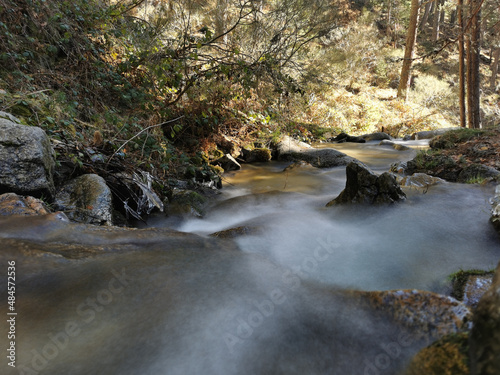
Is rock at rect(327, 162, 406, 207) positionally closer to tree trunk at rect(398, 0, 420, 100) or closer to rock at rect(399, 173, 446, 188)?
rock at rect(399, 173, 446, 188)

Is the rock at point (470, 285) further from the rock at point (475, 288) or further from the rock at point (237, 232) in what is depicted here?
the rock at point (237, 232)

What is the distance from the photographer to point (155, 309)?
6.15 ft

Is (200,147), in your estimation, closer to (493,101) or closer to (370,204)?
(370,204)

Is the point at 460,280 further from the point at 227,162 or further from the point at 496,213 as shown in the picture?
the point at 227,162

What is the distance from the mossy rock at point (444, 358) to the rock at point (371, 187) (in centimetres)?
285

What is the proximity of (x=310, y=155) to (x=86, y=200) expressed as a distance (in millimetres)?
6449

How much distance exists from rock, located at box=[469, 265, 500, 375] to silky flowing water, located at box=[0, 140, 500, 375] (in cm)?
41

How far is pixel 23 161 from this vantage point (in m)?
2.96

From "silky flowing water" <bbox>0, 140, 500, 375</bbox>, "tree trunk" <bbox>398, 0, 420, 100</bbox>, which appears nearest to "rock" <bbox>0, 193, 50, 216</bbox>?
"silky flowing water" <bbox>0, 140, 500, 375</bbox>

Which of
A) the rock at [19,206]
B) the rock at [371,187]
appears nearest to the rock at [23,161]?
the rock at [19,206]

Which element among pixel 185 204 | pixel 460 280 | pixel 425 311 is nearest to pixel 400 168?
pixel 185 204

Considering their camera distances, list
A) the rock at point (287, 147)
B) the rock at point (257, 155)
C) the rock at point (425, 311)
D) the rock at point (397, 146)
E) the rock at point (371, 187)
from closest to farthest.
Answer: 1. the rock at point (425, 311)
2. the rock at point (371, 187)
3. the rock at point (257, 155)
4. the rock at point (287, 147)
5. the rock at point (397, 146)

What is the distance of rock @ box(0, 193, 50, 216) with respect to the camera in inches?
101

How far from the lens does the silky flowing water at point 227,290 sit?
5.11ft
